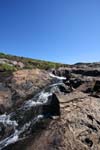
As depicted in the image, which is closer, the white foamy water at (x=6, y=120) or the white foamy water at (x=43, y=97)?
the white foamy water at (x=6, y=120)

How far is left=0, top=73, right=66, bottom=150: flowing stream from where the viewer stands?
76.1 feet

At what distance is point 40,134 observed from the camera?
20.6 m

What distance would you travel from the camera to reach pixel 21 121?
26438mm

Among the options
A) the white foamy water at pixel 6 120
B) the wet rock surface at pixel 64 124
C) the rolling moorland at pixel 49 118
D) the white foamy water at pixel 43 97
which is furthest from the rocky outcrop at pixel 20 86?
the wet rock surface at pixel 64 124

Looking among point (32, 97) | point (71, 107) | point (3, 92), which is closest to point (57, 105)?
point (71, 107)

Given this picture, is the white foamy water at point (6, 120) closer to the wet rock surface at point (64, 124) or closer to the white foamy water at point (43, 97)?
the wet rock surface at point (64, 124)

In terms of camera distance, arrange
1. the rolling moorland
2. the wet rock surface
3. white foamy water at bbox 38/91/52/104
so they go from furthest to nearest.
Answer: white foamy water at bbox 38/91/52/104
the rolling moorland
the wet rock surface

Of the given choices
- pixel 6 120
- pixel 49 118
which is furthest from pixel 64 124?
pixel 6 120

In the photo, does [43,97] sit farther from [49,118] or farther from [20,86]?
[49,118]

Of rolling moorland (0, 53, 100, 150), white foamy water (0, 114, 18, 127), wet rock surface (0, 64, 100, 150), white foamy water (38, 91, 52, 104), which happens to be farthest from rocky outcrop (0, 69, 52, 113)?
wet rock surface (0, 64, 100, 150)

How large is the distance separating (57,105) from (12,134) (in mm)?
5048

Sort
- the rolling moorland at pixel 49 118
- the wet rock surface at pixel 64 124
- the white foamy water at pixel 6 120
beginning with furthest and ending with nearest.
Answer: the white foamy water at pixel 6 120
the rolling moorland at pixel 49 118
the wet rock surface at pixel 64 124

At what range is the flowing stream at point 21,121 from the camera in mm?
23186

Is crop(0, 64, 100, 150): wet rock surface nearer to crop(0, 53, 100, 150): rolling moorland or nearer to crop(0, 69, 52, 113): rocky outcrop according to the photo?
crop(0, 53, 100, 150): rolling moorland
